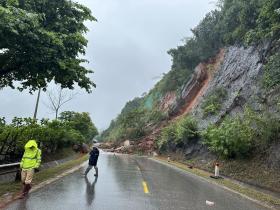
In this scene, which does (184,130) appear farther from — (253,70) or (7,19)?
(7,19)

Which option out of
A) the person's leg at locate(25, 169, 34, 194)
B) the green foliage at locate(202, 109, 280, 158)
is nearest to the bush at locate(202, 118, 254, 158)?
the green foliage at locate(202, 109, 280, 158)

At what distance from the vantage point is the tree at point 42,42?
1354cm

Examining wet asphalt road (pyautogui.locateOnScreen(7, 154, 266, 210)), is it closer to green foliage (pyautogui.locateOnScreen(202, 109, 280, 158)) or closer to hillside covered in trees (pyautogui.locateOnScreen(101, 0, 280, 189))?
hillside covered in trees (pyautogui.locateOnScreen(101, 0, 280, 189))

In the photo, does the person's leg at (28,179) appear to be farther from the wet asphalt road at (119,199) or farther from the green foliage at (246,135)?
the green foliage at (246,135)

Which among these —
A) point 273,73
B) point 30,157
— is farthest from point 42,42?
point 273,73

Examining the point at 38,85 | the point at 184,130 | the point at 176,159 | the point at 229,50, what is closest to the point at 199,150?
the point at 184,130

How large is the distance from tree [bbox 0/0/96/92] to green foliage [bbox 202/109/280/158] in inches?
408

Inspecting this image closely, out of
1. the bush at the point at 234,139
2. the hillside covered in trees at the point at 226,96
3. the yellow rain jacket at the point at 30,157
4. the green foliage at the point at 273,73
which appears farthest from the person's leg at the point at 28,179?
the bush at the point at 234,139

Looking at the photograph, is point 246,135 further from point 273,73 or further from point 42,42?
point 42,42

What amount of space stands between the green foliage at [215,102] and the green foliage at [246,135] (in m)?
11.7

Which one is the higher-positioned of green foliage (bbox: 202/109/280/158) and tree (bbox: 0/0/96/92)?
tree (bbox: 0/0/96/92)

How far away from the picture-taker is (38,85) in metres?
19.7

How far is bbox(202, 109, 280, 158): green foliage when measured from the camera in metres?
22.9

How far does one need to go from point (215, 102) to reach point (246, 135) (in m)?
15.6
